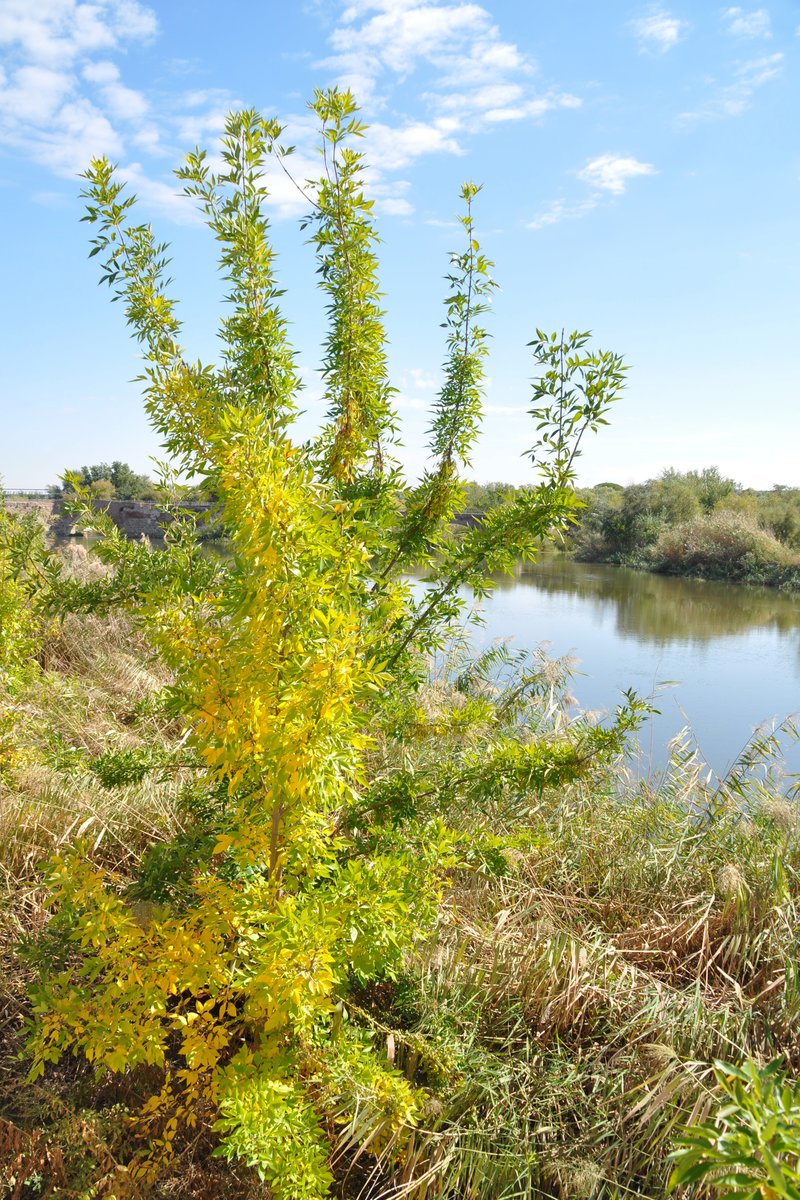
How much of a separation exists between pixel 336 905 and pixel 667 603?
15186mm

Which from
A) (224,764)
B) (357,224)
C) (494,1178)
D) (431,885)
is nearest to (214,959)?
(224,764)

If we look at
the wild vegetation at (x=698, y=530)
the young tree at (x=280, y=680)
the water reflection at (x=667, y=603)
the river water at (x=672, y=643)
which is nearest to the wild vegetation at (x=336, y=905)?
the young tree at (x=280, y=680)

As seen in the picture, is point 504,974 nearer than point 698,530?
Yes

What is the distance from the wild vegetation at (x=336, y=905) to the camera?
1.90 meters

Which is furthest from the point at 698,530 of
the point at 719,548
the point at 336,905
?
the point at 336,905

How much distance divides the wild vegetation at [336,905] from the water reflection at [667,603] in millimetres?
7470

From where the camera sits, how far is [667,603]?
16.1 metres

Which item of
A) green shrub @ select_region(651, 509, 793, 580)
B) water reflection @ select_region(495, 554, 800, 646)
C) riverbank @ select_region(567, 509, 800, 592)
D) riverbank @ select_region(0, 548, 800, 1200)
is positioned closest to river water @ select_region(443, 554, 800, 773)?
water reflection @ select_region(495, 554, 800, 646)

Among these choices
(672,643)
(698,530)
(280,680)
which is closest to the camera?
(280,680)

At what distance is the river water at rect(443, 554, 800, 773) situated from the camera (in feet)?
25.4

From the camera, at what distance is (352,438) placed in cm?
276

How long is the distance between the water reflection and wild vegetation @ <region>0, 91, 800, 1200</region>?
747 centimetres

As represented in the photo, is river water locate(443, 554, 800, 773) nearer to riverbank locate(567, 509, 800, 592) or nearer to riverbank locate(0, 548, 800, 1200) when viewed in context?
riverbank locate(567, 509, 800, 592)

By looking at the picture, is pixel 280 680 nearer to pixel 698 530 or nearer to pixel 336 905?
pixel 336 905
